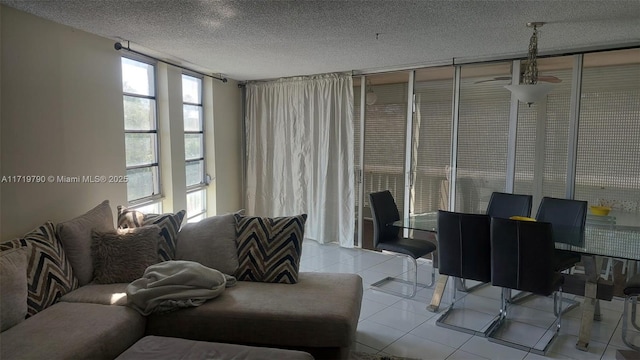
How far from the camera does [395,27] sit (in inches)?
127

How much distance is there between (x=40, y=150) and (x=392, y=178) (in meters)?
3.65

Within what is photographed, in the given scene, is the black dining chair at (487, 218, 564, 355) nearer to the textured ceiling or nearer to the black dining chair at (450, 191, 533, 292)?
the black dining chair at (450, 191, 533, 292)

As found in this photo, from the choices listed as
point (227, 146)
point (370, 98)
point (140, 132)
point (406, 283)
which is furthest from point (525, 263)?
point (227, 146)

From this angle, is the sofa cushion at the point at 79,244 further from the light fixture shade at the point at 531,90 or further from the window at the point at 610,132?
the window at the point at 610,132

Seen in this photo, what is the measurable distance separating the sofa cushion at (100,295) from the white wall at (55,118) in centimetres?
68

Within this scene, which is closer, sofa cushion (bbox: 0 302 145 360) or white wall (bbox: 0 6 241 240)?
sofa cushion (bbox: 0 302 145 360)

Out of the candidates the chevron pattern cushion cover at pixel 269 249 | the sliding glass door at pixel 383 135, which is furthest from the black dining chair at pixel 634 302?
the sliding glass door at pixel 383 135

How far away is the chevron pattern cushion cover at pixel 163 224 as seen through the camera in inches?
126

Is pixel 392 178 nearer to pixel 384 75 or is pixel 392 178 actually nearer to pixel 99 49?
pixel 384 75

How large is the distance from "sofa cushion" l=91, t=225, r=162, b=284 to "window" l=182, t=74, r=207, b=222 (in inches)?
87.0

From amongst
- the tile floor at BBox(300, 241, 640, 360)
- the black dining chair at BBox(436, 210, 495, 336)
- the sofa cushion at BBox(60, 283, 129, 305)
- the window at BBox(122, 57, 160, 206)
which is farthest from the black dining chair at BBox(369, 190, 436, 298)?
the window at BBox(122, 57, 160, 206)

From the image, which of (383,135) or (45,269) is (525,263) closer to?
(383,135)

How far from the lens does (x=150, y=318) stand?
261 cm

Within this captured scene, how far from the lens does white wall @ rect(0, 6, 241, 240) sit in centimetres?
290
